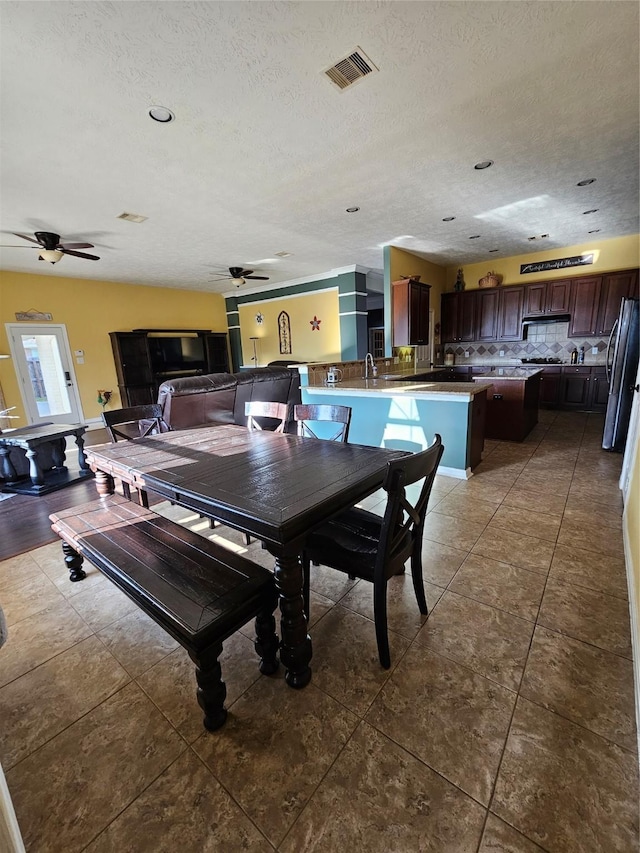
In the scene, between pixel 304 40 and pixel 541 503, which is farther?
pixel 541 503

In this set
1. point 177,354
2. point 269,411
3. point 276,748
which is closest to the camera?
point 276,748

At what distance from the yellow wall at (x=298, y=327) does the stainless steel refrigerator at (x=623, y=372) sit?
4993mm

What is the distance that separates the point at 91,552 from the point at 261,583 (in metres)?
0.90

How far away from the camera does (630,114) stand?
7.82ft

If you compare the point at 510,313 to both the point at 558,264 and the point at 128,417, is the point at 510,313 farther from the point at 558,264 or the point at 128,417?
the point at 128,417

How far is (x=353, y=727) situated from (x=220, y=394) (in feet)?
12.5

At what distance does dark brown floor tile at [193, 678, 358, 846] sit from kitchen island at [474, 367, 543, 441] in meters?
3.76

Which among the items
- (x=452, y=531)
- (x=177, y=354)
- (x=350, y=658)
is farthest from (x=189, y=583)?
(x=177, y=354)

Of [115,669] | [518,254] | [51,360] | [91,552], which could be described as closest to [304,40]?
[91,552]

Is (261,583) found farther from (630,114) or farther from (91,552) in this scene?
(630,114)

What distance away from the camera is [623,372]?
3.58 meters

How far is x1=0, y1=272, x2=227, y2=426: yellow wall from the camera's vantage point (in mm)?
6098

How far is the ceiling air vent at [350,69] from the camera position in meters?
1.87

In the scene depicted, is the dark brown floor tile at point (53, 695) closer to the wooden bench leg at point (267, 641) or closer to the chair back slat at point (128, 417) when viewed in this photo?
the wooden bench leg at point (267, 641)
